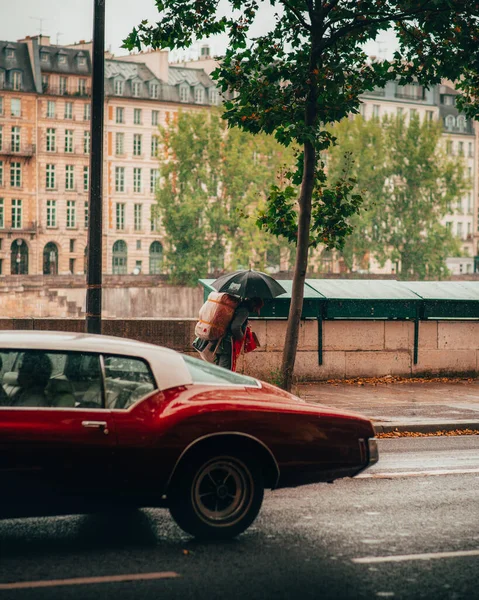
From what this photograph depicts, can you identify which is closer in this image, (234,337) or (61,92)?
(234,337)

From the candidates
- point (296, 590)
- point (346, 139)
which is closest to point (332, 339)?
point (296, 590)

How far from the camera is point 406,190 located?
316 feet

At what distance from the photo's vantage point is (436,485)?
33.0ft

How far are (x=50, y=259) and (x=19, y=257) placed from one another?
389 centimetres

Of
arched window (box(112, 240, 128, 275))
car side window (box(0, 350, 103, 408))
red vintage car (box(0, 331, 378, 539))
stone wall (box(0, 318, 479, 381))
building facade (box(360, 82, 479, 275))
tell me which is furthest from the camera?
building facade (box(360, 82, 479, 275))

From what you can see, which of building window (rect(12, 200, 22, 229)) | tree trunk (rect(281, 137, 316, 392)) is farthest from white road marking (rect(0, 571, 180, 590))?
building window (rect(12, 200, 22, 229))

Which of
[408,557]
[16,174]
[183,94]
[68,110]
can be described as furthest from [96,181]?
[183,94]

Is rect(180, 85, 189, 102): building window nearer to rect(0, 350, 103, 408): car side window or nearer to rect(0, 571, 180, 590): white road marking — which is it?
rect(0, 350, 103, 408): car side window

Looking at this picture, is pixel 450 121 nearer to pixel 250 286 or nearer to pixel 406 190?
pixel 406 190

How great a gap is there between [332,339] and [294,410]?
1138 cm

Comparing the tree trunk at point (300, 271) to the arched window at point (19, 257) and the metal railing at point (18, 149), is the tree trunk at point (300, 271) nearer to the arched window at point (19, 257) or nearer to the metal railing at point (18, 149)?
the arched window at point (19, 257)

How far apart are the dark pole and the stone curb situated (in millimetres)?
3712

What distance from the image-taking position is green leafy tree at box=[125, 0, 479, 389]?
1540cm

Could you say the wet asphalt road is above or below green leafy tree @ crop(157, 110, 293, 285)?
below
